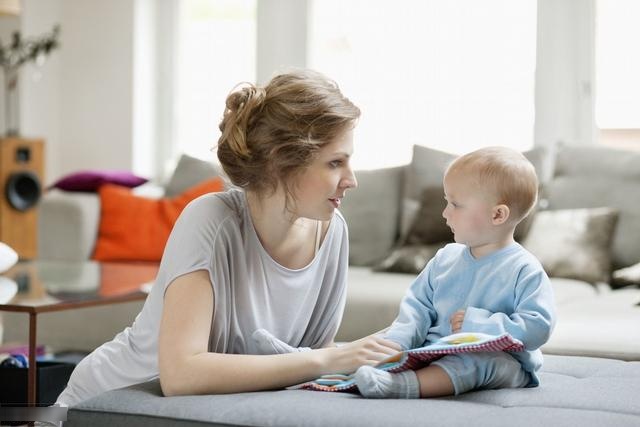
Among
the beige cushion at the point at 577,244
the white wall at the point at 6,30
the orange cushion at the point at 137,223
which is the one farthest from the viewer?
the white wall at the point at 6,30

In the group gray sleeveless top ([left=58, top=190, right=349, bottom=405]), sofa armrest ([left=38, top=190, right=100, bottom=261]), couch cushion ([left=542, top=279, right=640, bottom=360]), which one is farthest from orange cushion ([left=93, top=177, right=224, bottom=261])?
gray sleeveless top ([left=58, top=190, right=349, bottom=405])

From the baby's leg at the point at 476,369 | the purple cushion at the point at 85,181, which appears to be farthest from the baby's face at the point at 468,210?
the purple cushion at the point at 85,181

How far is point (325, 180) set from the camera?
1752mm

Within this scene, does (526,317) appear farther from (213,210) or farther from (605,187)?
(605,187)

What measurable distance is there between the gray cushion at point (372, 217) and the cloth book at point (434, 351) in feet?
8.22

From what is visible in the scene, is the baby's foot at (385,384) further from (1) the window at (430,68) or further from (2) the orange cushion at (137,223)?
(1) the window at (430,68)

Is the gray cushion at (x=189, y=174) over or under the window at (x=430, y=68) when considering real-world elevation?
under

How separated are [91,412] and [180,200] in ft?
9.35

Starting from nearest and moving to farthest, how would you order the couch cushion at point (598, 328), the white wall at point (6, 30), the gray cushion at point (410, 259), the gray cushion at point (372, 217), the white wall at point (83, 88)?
the couch cushion at point (598, 328), the gray cushion at point (410, 259), the gray cushion at point (372, 217), the white wall at point (83, 88), the white wall at point (6, 30)

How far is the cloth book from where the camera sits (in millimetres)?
1544

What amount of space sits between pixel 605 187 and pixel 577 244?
0.98 ft

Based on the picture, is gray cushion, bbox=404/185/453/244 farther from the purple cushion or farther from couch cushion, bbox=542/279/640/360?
the purple cushion

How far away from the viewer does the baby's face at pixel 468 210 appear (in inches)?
66.0

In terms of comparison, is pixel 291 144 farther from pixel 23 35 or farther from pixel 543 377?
pixel 23 35
